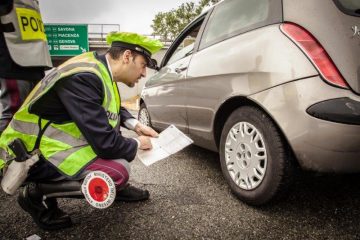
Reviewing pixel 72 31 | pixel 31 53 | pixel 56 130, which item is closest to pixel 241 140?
pixel 56 130

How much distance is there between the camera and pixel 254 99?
1.80 m

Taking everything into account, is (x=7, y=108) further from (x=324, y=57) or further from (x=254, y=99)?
(x=324, y=57)

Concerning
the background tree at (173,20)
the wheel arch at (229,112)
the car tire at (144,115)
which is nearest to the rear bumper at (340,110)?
the wheel arch at (229,112)

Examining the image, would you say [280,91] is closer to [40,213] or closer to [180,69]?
[180,69]

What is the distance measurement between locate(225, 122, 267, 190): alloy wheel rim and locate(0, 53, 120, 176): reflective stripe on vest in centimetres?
88

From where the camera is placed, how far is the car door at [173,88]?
9.20 feet

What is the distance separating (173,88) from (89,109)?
1479 mm

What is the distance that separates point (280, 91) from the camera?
64.3 inches

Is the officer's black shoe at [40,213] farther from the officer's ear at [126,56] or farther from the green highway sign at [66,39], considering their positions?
the green highway sign at [66,39]

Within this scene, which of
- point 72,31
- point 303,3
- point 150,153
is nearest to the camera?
point 303,3

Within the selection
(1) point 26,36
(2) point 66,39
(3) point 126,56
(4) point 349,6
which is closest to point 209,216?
(3) point 126,56

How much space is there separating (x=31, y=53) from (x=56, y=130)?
926 millimetres

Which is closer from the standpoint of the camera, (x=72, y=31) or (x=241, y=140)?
(x=241, y=140)

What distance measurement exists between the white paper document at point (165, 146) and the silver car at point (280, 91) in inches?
15.4
